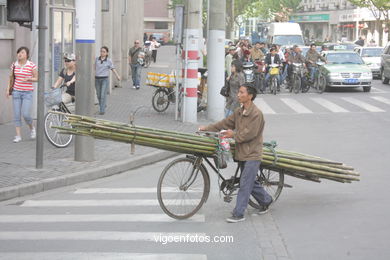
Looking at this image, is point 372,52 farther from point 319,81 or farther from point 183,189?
point 183,189

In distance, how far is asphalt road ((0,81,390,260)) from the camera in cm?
704

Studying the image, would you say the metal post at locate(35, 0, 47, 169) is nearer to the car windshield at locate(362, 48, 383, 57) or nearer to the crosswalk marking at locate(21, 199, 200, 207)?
the crosswalk marking at locate(21, 199, 200, 207)

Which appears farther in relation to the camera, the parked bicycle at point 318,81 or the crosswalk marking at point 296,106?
the parked bicycle at point 318,81

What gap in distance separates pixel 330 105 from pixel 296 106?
3.53ft

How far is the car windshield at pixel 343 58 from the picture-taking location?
93.7 feet

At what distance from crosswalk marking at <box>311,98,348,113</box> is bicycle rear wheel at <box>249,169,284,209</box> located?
1225cm

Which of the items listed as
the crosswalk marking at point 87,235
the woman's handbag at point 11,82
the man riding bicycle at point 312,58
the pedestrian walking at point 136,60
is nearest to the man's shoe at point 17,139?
the woman's handbag at point 11,82

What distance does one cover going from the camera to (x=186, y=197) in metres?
A: 8.38

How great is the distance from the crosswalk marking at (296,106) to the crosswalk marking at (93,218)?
Answer: 1285cm

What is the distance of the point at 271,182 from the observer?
9164mm

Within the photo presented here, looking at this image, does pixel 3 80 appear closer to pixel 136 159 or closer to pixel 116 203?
pixel 136 159

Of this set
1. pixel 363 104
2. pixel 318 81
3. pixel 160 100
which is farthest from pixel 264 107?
pixel 318 81

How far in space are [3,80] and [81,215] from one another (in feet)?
26.9

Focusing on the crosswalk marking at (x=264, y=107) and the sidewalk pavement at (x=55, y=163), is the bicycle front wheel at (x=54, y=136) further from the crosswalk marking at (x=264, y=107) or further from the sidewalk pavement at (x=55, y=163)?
the crosswalk marking at (x=264, y=107)
